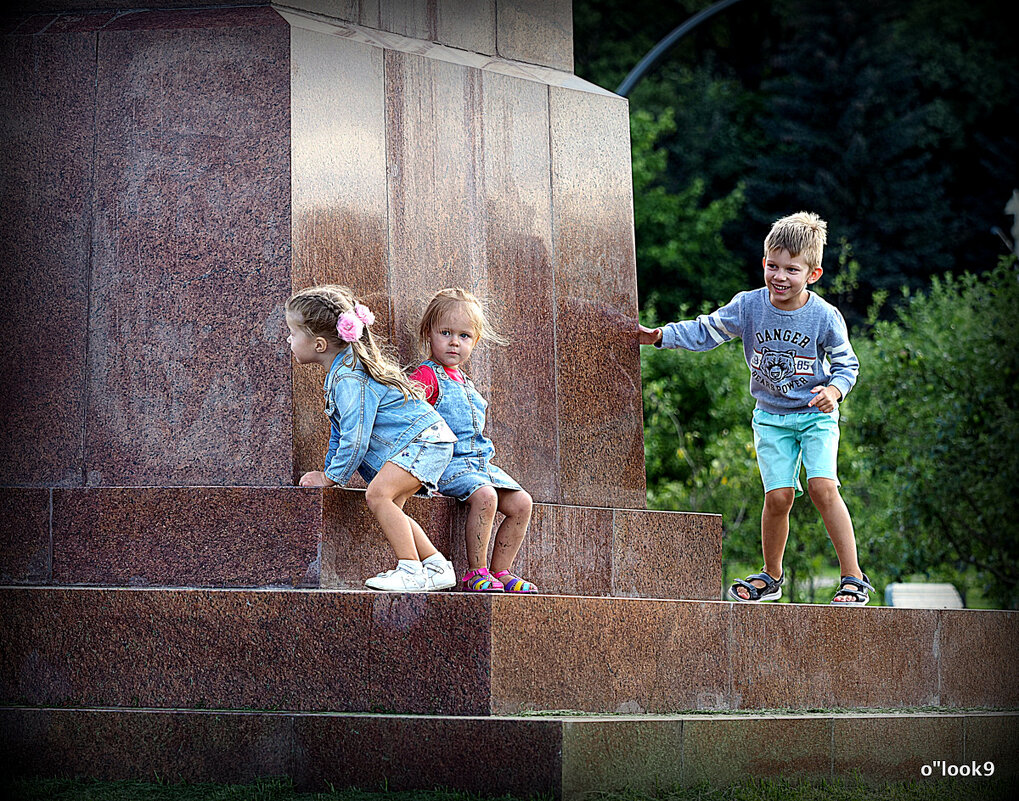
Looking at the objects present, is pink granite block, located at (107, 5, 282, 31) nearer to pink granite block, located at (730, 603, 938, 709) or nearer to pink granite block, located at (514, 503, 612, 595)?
pink granite block, located at (514, 503, 612, 595)

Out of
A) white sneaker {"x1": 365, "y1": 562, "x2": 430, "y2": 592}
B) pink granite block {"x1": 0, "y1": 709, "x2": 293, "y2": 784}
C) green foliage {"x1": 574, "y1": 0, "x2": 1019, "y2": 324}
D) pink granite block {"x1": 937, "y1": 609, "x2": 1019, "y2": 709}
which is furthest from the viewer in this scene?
green foliage {"x1": 574, "y1": 0, "x2": 1019, "y2": 324}

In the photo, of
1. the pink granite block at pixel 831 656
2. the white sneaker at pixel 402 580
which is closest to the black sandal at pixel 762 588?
the pink granite block at pixel 831 656

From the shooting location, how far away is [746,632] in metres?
5.83

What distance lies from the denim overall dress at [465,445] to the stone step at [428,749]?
4.52ft

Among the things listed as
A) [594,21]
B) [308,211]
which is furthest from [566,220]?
[594,21]

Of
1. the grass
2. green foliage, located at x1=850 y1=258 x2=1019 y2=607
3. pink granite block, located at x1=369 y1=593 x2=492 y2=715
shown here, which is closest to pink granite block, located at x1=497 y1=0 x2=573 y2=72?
pink granite block, located at x1=369 y1=593 x2=492 y2=715

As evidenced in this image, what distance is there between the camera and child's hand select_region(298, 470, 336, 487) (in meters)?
5.71

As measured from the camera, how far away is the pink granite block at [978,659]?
22.1 feet

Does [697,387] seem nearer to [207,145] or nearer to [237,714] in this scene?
[207,145]

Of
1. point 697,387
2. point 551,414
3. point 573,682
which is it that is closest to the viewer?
point 573,682

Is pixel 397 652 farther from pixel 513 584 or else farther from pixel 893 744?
pixel 893 744

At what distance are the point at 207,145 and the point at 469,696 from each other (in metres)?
2.86

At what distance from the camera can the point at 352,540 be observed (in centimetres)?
→ 566

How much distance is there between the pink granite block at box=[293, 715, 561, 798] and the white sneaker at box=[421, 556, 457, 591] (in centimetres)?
79
